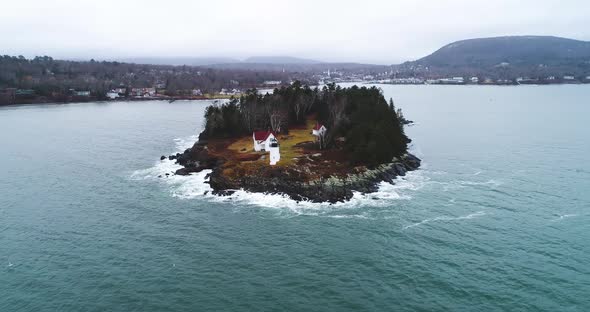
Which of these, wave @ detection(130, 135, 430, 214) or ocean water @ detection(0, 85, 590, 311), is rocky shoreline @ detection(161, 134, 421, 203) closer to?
wave @ detection(130, 135, 430, 214)

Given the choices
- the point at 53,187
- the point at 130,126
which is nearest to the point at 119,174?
the point at 53,187

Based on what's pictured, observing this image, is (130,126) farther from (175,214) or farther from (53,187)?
(175,214)

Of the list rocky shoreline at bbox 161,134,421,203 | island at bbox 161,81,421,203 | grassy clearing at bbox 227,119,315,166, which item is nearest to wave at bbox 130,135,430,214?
rocky shoreline at bbox 161,134,421,203

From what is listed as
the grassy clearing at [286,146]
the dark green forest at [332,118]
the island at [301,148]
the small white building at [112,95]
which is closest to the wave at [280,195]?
the island at [301,148]

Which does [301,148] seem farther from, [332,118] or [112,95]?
[112,95]

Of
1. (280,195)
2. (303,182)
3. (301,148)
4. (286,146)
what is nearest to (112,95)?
(286,146)
